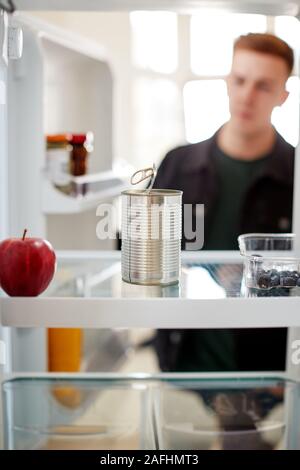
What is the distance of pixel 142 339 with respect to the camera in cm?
292

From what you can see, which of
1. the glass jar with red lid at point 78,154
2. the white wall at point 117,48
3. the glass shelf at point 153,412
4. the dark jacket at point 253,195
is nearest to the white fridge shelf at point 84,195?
the glass jar with red lid at point 78,154

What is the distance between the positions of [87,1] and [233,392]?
64cm

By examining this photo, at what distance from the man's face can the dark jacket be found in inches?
7.1

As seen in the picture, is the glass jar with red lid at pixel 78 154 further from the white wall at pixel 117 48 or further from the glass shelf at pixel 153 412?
the white wall at pixel 117 48

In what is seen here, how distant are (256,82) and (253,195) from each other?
306 mm

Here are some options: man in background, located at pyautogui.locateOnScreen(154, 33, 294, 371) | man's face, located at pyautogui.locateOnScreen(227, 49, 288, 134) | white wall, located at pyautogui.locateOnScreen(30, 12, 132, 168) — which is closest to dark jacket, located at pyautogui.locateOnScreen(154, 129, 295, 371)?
man in background, located at pyautogui.locateOnScreen(154, 33, 294, 371)

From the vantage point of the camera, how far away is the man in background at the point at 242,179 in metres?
1.33

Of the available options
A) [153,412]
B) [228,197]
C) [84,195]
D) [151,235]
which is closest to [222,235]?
[228,197]

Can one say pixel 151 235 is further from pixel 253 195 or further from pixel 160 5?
pixel 253 195

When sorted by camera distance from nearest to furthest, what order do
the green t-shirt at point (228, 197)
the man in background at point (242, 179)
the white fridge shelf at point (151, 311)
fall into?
the white fridge shelf at point (151, 311) → the man in background at point (242, 179) → the green t-shirt at point (228, 197)

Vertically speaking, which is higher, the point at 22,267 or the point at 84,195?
the point at 84,195

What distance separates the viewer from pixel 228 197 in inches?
58.3

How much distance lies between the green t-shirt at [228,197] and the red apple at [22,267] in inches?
27.7
